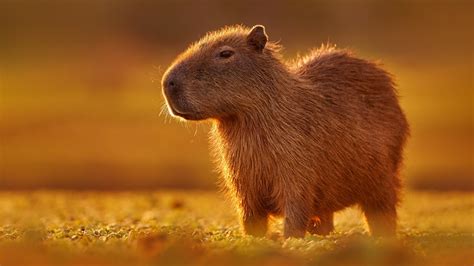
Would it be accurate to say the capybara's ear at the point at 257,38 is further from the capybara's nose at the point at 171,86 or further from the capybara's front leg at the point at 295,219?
the capybara's front leg at the point at 295,219

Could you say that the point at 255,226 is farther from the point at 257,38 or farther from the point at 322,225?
the point at 257,38

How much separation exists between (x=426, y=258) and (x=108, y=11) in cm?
4104

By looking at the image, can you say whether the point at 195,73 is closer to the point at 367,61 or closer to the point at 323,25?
the point at 367,61

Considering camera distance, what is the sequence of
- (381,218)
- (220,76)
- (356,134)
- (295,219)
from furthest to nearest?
(381,218) → (356,134) → (220,76) → (295,219)

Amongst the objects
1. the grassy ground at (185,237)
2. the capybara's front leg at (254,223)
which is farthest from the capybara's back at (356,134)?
the capybara's front leg at (254,223)

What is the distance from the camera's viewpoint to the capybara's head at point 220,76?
27.8ft

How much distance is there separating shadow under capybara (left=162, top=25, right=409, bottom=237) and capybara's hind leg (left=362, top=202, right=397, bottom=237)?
3 cm

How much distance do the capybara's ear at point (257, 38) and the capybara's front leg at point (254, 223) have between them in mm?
1400

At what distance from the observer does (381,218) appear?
9562mm

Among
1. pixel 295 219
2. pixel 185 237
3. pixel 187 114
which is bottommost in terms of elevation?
pixel 185 237

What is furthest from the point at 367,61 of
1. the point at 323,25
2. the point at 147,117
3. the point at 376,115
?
the point at 323,25

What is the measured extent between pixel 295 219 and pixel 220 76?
4.34ft

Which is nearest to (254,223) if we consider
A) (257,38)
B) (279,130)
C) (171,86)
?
(279,130)

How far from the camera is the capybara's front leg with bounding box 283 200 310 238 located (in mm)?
8406
